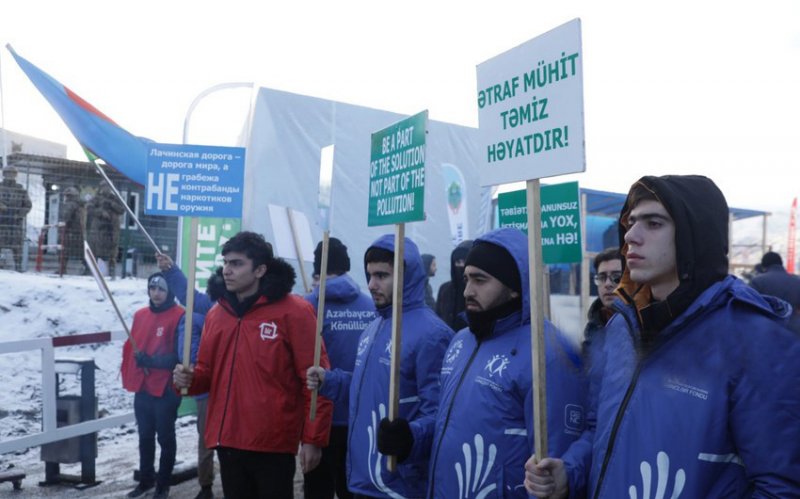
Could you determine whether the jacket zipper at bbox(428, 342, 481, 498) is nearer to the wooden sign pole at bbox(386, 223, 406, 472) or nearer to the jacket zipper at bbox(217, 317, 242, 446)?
the wooden sign pole at bbox(386, 223, 406, 472)

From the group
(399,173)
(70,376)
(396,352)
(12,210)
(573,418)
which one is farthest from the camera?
(12,210)

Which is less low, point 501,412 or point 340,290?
point 340,290

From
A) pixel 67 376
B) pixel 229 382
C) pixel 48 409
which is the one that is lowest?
pixel 48 409

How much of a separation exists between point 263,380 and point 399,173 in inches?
57.2

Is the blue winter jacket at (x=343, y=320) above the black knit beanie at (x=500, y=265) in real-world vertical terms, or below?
below

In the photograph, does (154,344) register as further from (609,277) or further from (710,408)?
(710,408)

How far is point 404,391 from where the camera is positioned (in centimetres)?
366

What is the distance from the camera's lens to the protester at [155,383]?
261 inches

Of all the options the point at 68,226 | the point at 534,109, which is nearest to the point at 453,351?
the point at 534,109

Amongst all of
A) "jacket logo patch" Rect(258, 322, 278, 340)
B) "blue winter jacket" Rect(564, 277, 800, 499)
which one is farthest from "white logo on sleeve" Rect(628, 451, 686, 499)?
"jacket logo patch" Rect(258, 322, 278, 340)

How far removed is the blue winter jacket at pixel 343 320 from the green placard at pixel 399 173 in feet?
4.70

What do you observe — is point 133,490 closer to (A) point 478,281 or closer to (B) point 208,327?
(B) point 208,327

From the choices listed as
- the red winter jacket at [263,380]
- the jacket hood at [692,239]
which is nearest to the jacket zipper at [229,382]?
the red winter jacket at [263,380]

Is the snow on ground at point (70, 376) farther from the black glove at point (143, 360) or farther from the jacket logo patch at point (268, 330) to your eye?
the jacket logo patch at point (268, 330)
